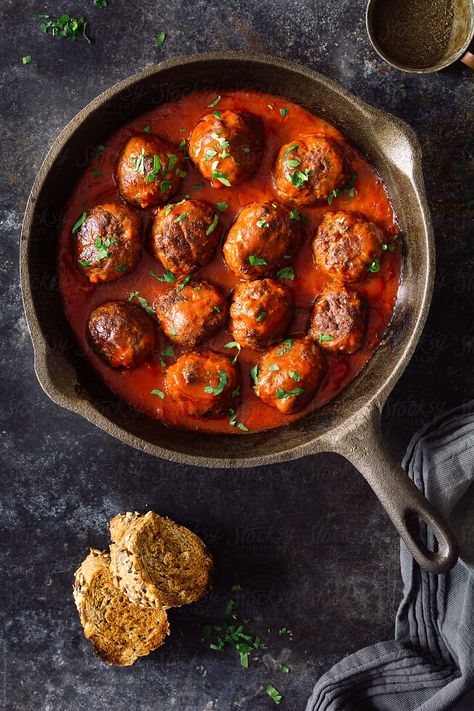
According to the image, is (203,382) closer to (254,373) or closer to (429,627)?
(254,373)

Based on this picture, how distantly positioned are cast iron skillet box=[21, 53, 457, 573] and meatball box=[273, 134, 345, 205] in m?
0.24

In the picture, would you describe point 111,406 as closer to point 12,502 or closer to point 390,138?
point 12,502

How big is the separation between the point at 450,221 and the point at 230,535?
2.33 metres

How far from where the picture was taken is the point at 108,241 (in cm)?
404

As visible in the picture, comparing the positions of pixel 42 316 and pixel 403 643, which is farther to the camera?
pixel 403 643

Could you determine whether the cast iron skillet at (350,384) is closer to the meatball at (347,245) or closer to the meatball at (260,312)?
the meatball at (347,245)

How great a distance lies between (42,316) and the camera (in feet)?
13.1

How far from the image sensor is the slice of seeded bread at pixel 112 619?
4453mm

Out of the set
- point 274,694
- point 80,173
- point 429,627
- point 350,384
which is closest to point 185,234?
point 80,173

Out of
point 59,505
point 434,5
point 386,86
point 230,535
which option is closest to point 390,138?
point 386,86

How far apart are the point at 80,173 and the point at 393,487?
2397 millimetres

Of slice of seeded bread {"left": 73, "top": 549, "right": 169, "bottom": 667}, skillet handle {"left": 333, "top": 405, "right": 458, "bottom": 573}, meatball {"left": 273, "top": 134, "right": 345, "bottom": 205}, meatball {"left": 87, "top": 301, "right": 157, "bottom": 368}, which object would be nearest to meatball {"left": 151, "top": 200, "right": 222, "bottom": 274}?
meatball {"left": 87, "top": 301, "right": 157, "bottom": 368}

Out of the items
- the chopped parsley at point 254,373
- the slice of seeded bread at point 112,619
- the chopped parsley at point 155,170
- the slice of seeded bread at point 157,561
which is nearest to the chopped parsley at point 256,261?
the chopped parsley at point 254,373

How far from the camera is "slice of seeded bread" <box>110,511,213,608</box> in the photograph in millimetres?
4277
